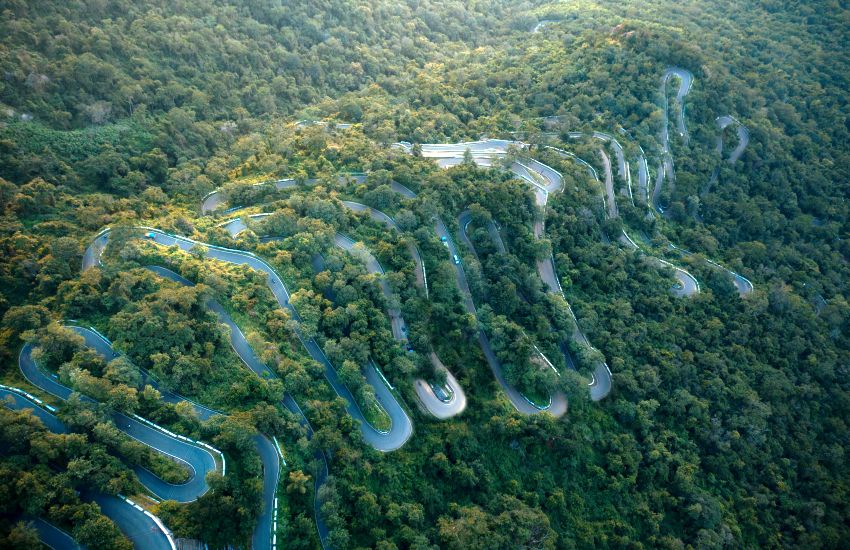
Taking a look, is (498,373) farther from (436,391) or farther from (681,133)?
(681,133)

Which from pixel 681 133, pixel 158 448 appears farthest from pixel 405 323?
pixel 681 133

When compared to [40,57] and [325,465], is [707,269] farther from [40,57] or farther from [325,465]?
[40,57]

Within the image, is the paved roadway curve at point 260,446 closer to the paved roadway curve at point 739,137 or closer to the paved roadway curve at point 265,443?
the paved roadway curve at point 265,443

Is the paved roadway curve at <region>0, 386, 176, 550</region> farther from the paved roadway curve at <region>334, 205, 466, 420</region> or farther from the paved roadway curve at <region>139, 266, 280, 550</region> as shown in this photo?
the paved roadway curve at <region>334, 205, 466, 420</region>

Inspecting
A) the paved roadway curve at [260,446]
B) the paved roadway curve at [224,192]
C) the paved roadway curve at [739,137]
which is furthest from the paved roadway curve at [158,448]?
the paved roadway curve at [739,137]

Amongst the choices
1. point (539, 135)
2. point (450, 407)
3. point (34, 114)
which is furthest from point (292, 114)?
point (450, 407)
